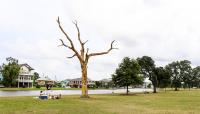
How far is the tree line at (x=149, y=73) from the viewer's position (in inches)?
3177

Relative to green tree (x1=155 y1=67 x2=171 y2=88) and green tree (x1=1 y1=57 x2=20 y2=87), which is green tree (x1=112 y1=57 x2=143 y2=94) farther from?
green tree (x1=1 y1=57 x2=20 y2=87)

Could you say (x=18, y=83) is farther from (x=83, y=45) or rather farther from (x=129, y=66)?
(x=83, y=45)

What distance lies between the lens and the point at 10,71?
12838 centimetres

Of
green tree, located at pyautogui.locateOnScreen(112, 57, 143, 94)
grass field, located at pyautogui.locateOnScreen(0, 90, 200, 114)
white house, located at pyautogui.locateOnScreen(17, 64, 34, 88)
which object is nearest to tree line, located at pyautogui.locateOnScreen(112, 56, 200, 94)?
green tree, located at pyautogui.locateOnScreen(112, 57, 143, 94)

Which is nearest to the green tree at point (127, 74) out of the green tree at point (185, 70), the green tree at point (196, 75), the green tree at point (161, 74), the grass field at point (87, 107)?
the green tree at point (161, 74)

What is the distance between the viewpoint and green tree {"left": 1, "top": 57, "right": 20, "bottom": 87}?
12800 centimetres

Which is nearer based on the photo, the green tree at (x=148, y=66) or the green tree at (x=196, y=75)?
the green tree at (x=148, y=66)

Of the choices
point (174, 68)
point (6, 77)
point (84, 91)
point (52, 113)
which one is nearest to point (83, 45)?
point (84, 91)

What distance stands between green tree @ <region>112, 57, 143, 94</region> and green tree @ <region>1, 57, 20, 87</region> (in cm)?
5675

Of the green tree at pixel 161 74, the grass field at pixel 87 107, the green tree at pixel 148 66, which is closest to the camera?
the grass field at pixel 87 107

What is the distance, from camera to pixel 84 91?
169 feet

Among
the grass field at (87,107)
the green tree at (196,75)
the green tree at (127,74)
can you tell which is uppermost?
the green tree at (196,75)

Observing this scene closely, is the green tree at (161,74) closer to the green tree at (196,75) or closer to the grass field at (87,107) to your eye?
the green tree at (196,75)

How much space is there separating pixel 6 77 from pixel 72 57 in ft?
276
